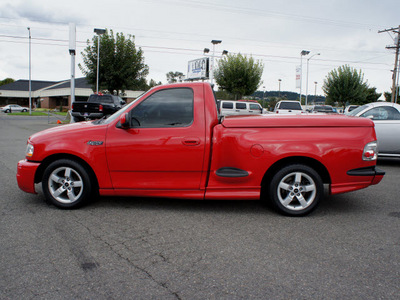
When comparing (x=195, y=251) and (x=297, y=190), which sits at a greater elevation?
(x=297, y=190)

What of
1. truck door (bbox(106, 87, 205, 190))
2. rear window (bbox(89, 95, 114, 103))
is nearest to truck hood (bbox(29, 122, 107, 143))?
truck door (bbox(106, 87, 205, 190))

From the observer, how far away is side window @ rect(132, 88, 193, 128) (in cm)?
467

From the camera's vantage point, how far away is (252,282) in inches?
113

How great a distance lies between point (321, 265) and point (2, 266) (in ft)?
9.41

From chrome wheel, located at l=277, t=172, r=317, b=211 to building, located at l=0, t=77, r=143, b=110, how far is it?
209 ft

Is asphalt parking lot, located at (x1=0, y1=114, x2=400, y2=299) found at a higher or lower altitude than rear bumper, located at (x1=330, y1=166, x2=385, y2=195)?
lower

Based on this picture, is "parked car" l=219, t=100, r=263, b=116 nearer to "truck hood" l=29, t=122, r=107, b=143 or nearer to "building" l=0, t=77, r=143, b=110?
"truck hood" l=29, t=122, r=107, b=143

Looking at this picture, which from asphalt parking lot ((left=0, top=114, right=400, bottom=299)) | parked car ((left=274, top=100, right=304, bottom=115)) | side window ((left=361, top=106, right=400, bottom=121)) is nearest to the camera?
asphalt parking lot ((left=0, top=114, right=400, bottom=299))

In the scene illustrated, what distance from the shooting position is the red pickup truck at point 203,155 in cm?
454

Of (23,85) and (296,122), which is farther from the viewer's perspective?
(23,85)

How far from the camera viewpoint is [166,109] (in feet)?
15.5

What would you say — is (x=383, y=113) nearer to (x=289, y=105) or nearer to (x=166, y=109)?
(x=166, y=109)

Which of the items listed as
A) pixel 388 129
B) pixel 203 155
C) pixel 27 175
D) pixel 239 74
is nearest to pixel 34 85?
pixel 239 74

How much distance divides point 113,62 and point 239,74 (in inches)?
636
